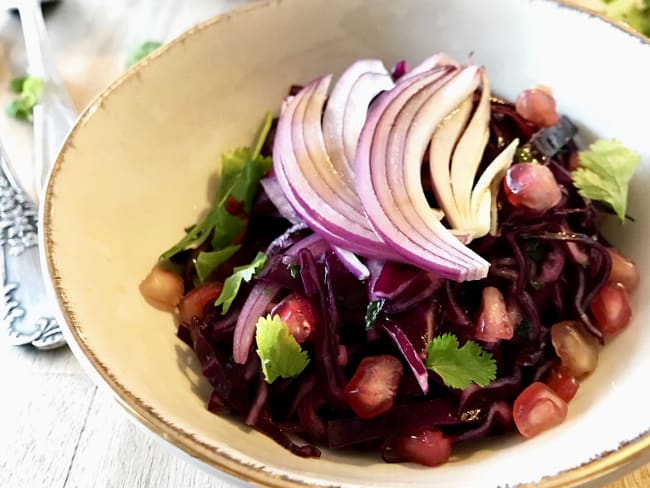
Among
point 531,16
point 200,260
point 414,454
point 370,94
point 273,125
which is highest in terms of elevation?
point 531,16

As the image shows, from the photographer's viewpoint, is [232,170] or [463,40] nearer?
[232,170]

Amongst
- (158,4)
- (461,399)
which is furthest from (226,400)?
(158,4)

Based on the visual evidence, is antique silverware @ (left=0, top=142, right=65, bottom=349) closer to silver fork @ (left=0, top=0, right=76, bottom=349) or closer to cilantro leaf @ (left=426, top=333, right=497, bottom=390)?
silver fork @ (left=0, top=0, right=76, bottom=349)

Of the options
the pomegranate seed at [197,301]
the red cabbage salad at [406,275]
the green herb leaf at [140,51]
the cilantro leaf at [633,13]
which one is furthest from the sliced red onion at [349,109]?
the cilantro leaf at [633,13]

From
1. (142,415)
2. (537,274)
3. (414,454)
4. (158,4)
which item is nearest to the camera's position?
(142,415)

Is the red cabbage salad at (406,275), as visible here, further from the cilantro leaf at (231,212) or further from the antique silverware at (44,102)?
the antique silverware at (44,102)

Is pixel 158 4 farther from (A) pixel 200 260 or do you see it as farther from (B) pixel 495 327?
(B) pixel 495 327

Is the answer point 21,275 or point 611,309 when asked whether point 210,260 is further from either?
point 611,309

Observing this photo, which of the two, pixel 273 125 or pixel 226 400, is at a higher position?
pixel 273 125
